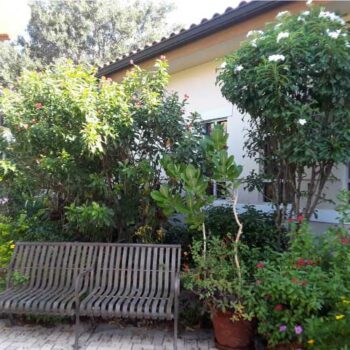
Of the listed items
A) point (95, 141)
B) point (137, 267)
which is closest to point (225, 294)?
point (137, 267)

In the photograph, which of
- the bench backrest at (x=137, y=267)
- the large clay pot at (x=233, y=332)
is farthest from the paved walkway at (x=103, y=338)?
the bench backrest at (x=137, y=267)

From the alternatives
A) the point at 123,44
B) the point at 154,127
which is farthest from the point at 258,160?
the point at 123,44

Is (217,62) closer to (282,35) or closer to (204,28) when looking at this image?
(204,28)

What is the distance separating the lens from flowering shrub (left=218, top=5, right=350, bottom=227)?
363 centimetres

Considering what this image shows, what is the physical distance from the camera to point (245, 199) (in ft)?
19.3

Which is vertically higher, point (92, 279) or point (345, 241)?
point (345, 241)

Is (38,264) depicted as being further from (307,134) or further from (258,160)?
(307,134)

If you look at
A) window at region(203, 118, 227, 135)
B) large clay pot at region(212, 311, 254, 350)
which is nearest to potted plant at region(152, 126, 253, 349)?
large clay pot at region(212, 311, 254, 350)

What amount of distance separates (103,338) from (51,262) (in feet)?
3.69

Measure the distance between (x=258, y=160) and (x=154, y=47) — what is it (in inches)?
113

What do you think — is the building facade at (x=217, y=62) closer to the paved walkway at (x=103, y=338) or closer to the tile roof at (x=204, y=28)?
the tile roof at (x=204, y=28)

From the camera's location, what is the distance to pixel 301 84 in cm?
382

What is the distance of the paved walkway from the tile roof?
3.98 metres

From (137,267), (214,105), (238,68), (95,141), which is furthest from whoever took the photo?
(214,105)
